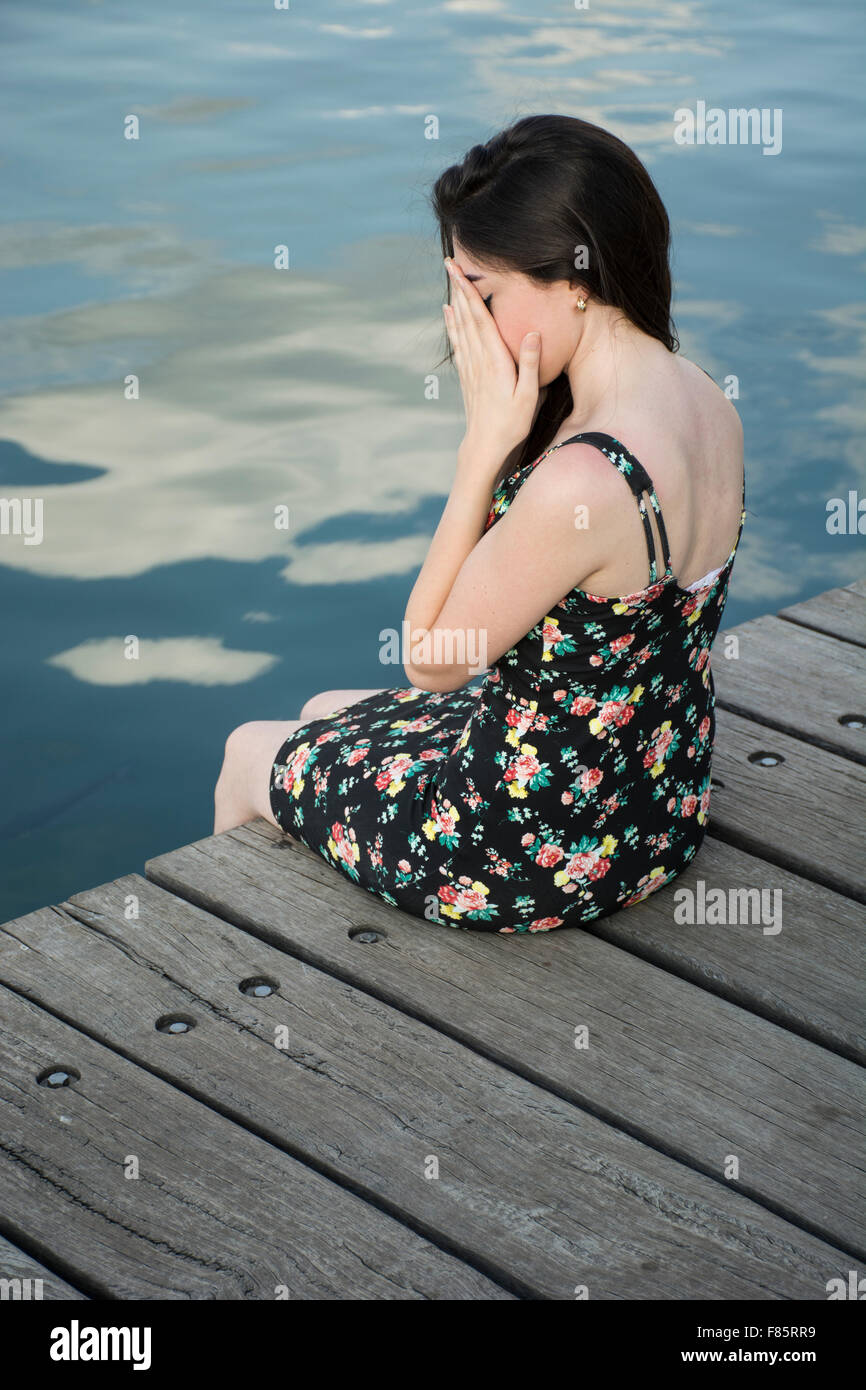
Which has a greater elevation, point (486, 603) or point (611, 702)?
point (486, 603)

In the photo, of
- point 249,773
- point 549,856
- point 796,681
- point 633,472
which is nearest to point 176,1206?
point 549,856

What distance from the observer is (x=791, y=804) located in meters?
2.56

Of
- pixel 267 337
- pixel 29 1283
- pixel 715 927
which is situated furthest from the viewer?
pixel 267 337

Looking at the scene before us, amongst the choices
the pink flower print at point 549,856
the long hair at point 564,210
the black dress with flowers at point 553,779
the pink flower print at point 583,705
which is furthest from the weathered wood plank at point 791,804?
the long hair at point 564,210

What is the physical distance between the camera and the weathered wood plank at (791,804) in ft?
7.89

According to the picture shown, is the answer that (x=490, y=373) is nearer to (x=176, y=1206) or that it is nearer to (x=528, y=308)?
(x=528, y=308)

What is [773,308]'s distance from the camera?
23.9 ft

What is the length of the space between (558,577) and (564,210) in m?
0.47

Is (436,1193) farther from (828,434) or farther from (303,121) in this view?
(303,121)

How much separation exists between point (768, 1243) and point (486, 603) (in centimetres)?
86

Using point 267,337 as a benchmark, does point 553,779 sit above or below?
below

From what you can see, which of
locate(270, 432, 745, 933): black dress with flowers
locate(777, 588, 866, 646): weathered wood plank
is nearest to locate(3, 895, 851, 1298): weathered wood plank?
locate(270, 432, 745, 933): black dress with flowers

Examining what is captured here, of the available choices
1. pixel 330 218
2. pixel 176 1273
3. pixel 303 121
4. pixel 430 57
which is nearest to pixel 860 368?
pixel 330 218

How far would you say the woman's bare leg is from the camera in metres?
2.51
